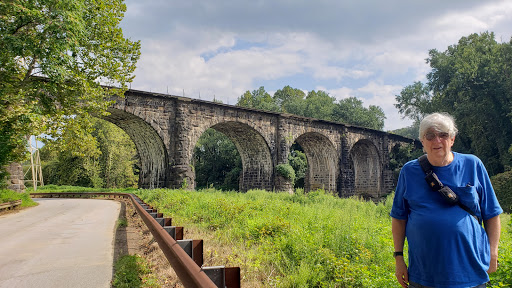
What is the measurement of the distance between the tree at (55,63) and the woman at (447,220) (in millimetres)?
10890

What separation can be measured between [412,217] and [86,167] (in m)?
35.5

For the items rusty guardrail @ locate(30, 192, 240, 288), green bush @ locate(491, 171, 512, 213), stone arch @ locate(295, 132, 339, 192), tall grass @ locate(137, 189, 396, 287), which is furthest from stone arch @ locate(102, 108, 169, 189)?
green bush @ locate(491, 171, 512, 213)

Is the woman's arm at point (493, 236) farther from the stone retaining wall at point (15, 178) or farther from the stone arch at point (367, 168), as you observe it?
the stone arch at point (367, 168)

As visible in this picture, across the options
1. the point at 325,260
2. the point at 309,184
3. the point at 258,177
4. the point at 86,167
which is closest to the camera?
the point at 325,260

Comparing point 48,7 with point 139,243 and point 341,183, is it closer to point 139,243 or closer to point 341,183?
point 139,243

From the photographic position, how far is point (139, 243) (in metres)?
6.20

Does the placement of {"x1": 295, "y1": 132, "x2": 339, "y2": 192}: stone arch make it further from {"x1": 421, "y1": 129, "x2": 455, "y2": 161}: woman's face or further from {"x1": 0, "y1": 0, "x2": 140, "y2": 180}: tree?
{"x1": 421, "y1": 129, "x2": 455, "y2": 161}: woman's face

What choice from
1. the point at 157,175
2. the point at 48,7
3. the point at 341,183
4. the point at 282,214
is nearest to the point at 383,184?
the point at 341,183

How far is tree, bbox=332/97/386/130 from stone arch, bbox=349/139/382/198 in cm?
999

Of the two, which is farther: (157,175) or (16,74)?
Answer: (157,175)

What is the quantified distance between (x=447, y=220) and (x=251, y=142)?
21891mm

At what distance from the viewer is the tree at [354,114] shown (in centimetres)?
4444

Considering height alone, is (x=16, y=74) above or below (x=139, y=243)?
above

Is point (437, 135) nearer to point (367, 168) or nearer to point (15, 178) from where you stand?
point (15, 178)
